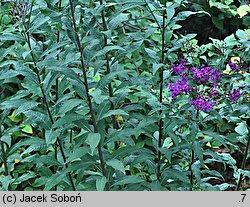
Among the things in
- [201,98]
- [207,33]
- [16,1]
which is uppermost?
[16,1]

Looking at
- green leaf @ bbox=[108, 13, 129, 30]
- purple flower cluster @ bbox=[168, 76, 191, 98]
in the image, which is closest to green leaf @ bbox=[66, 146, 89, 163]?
purple flower cluster @ bbox=[168, 76, 191, 98]

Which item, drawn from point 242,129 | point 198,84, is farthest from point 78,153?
point 242,129

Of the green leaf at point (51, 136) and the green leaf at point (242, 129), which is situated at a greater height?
the green leaf at point (51, 136)

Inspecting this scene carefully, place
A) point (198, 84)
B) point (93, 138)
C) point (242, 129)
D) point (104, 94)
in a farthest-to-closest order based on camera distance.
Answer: point (242, 129)
point (104, 94)
point (198, 84)
point (93, 138)

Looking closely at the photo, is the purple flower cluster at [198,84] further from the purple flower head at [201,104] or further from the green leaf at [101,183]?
the green leaf at [101,183]

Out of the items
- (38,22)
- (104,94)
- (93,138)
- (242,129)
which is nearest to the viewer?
(93,138)

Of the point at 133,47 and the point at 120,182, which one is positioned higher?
the point at 133,47

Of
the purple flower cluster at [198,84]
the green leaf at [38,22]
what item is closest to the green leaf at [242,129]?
the purple flower cluster at [198,84]

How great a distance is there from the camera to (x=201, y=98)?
2260mm

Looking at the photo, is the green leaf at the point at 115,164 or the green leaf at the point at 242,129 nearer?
the green leaf at the point at 115,164

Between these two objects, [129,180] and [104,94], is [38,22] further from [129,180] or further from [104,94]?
[129,180]
